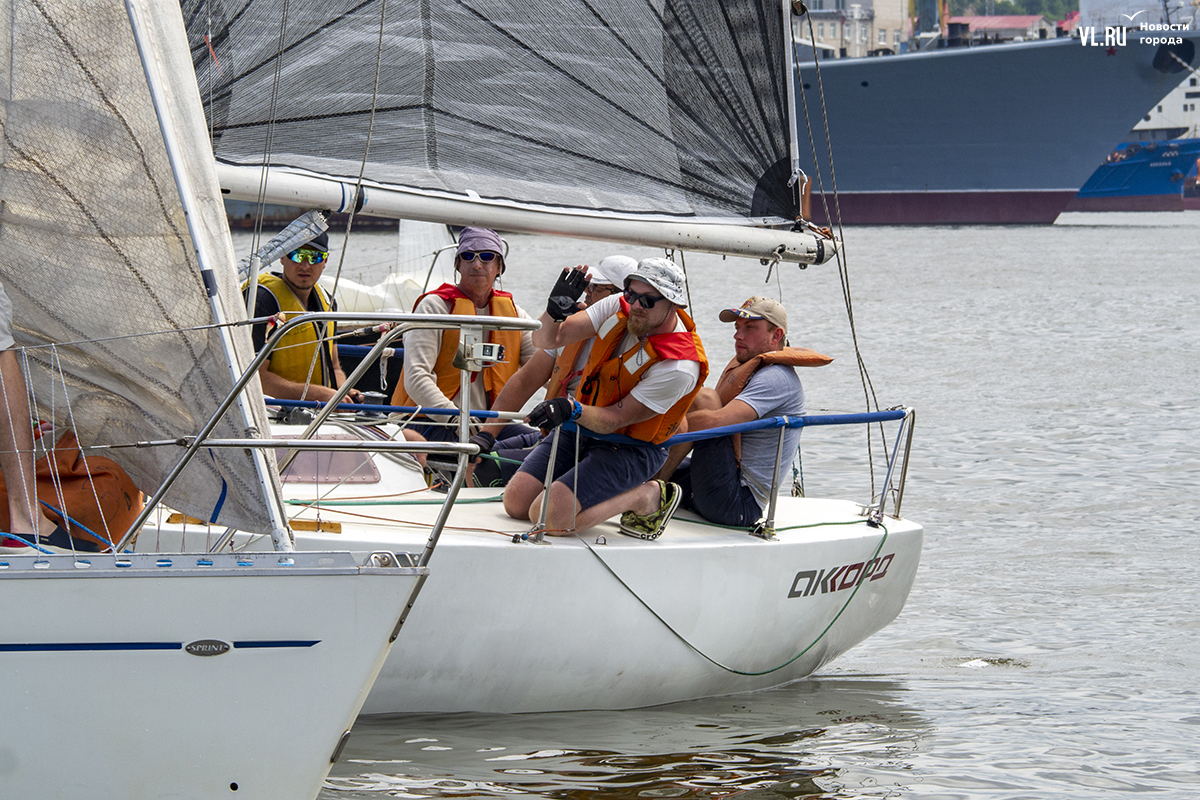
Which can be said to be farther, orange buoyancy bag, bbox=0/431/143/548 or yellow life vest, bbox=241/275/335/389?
yellow life vest, bbox=241/275/335/389

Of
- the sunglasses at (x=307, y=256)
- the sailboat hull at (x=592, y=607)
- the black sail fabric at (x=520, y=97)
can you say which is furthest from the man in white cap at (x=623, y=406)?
the sunglasses at (x=307, y=256)

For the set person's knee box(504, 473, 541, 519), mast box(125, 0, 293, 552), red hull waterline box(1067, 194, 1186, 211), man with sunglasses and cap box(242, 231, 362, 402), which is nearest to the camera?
mast box(125, 0, 293, 552)

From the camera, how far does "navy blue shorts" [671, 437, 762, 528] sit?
5.83m

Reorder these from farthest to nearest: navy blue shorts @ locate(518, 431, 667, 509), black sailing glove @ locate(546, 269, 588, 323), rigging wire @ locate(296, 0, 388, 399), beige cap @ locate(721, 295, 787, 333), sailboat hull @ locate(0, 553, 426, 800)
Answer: rigging wire @ locate(296, 0, 388, 399)
beige cap @ locate(721, 295, 787, 333)
black sailing glove @ locate(546, 269, 588, 323)
navy blue shorts @ locate(518, 431, 667, 509)
sailboat hull @ locate(0, 553, 426, 800)

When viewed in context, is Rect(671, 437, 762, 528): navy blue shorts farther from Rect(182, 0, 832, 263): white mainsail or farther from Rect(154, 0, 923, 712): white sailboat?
Rect(182, 0, 832, 263): white mainsail

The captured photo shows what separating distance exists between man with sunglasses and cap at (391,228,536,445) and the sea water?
4.63 feet

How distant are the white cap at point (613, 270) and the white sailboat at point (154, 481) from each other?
2.14 m

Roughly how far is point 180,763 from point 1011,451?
10.7 meters

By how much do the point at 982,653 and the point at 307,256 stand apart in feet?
12.6

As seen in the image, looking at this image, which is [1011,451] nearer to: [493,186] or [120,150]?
[493,186]

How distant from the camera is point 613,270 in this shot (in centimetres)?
591

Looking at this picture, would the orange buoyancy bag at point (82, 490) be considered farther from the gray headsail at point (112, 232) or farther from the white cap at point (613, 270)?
the white cap at point (613, 270)

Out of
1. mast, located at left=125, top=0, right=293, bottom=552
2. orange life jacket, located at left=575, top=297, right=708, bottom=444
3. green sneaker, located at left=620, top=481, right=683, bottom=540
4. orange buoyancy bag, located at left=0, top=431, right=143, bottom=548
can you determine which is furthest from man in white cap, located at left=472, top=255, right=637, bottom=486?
mast, located at left=125, top=0, right=293, bottom=552

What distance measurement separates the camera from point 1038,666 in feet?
22.9
